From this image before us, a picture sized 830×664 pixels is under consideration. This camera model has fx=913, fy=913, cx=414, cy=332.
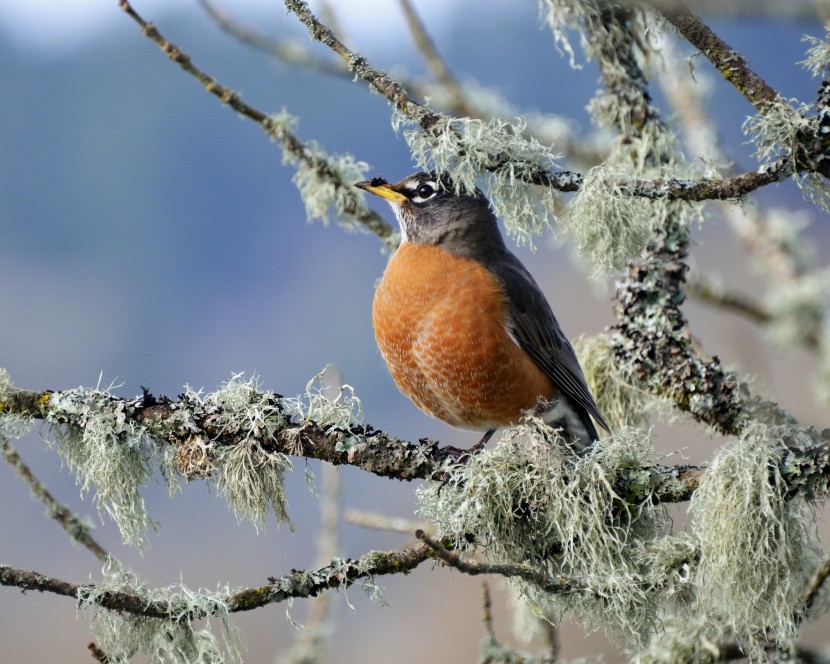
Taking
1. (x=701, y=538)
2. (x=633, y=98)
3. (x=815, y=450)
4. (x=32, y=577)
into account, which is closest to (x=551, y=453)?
(x=701, y=538)

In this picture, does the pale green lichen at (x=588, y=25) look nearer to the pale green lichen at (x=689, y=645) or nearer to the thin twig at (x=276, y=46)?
the thin twig at (x=276, y=46)

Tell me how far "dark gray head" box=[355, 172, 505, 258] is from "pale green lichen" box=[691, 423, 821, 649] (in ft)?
5.38

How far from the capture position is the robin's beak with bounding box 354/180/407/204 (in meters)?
3.53

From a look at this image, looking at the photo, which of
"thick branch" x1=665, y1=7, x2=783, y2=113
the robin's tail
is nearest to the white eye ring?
the robin's tail

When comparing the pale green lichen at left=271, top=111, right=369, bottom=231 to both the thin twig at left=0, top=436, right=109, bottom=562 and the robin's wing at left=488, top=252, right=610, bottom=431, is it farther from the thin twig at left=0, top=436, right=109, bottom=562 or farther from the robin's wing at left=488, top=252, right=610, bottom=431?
the thin twig at left=0, top=436, right=109, bottom=562

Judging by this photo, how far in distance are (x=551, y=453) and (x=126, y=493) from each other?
1.21 meters

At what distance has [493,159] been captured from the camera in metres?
2.53

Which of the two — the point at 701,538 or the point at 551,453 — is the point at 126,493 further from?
the point at 701,538

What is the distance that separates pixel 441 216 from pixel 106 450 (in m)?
1.78

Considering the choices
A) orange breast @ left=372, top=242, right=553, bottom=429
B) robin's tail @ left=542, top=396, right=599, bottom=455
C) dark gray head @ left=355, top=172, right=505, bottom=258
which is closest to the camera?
orange breast @ left=372, top=242, right=553, bottom=429

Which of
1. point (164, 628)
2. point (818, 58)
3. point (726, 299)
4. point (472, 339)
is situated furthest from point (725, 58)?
point (164, 628)

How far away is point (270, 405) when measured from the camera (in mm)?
2623

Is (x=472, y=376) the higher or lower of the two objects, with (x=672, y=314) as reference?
lower

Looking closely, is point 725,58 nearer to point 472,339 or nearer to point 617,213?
point 617,213
